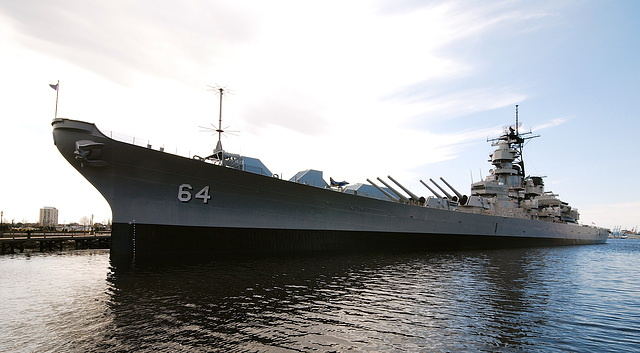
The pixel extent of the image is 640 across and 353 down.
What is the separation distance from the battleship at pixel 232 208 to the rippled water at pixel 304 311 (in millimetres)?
2897

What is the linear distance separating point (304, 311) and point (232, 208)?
409 inches

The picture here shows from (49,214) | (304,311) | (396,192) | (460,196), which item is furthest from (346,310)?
(49,214)

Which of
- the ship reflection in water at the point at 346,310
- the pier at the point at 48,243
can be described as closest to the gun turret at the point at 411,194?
the ship reflection in water at the point at 346,310

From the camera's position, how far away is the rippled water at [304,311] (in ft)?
20.3

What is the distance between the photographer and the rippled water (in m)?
6.18

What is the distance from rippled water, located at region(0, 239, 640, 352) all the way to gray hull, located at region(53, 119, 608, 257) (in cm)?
281

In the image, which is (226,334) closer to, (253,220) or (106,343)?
(106,343)

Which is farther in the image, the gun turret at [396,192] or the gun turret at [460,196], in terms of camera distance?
the gun turret at [460,196]

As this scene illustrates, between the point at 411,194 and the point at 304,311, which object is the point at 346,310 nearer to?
the point at 304,311

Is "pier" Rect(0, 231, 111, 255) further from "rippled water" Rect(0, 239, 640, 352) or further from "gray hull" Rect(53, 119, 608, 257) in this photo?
"gray hull" Rect(53, 119, 608, 257)

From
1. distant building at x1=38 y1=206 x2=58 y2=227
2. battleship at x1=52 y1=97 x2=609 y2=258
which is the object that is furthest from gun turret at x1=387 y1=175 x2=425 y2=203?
distant building at x1=38 y1=206 x2=58 y2=227

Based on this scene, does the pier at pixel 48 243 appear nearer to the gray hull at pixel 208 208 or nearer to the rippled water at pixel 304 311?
the rippled water at pixel 304 311

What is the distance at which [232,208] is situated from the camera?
17438 mm

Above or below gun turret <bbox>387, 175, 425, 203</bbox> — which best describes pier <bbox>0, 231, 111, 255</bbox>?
below
